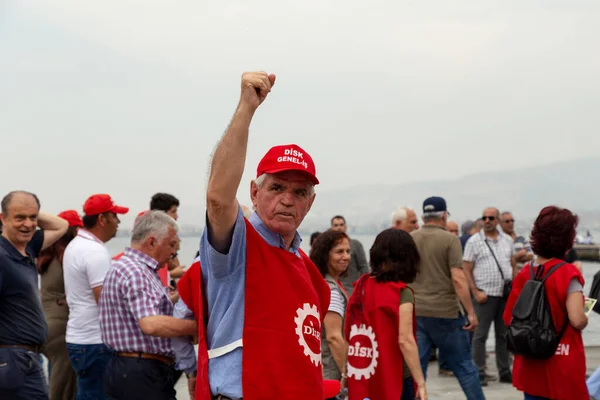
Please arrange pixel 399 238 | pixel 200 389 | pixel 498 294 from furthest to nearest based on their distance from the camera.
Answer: pixel 498 294 → pixel 399 238 → pixel 200 389

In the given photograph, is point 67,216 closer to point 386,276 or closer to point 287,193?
point 386,276

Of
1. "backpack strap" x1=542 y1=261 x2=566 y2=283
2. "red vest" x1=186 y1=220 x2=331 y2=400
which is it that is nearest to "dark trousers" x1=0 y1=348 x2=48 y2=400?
"red vest" x1=186 y1=220 x2=331 y2=400

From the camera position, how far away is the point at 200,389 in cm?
315

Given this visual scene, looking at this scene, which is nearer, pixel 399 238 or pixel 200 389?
pixel 200 389

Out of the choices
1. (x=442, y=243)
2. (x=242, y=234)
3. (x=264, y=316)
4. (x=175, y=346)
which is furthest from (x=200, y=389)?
(x=442, y=243)

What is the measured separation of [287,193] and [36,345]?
9.36 ft

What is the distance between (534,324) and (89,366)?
10.8 ft

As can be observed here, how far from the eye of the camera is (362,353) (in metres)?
5.50

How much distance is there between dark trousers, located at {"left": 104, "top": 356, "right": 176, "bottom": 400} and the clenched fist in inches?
93.5

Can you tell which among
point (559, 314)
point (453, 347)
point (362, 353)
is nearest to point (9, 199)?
point (362, 353)

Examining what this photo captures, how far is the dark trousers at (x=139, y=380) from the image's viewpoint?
183 inches

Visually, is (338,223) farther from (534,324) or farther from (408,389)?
(534,324)

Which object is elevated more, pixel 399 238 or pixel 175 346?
pixel 399 238

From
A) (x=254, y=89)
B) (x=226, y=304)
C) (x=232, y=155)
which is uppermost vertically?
(x=254, y=89)
